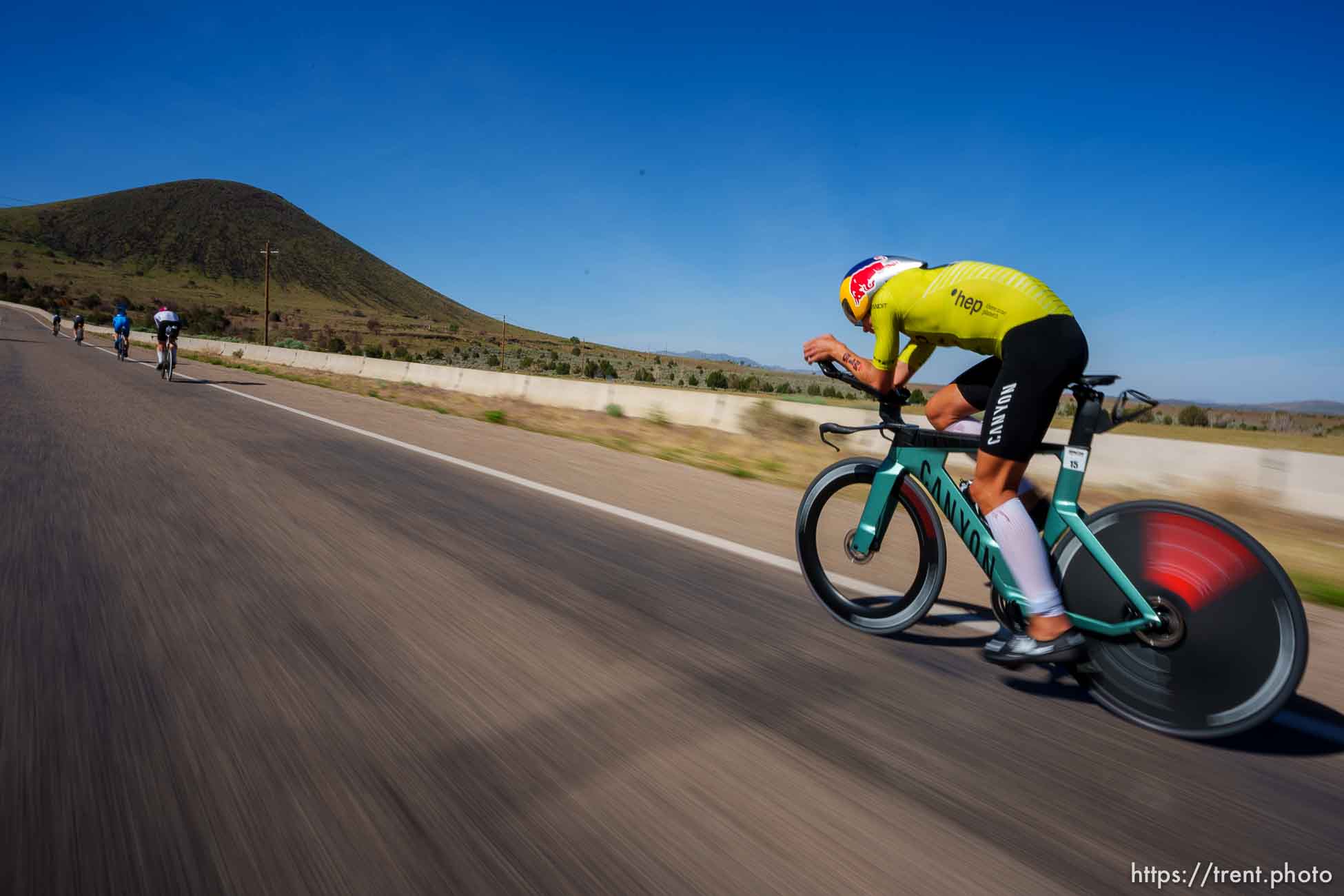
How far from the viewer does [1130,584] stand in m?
2.98

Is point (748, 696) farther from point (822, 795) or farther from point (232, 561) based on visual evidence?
point (232, 561)

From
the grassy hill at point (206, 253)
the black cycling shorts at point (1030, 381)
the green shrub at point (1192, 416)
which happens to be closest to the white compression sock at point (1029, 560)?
the black cycling shorts at point (1030, 381)

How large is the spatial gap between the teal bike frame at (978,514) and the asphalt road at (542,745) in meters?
0.43

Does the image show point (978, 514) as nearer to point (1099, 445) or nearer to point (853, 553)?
point (853, 553)

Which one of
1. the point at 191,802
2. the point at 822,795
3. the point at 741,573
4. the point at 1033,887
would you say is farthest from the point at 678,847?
the point at 741,573

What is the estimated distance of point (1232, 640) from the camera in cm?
278

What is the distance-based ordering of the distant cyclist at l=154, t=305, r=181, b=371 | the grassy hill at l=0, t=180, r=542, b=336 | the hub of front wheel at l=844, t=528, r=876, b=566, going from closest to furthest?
the hub of front wheel at l=844, t=528, r=876, b=566 → the distant cyclist at l=154, t=305, r=181, b=371 → the grassy hill at l=0, t=180, r=542, b=336

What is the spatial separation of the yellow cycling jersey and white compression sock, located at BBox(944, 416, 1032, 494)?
36 cm

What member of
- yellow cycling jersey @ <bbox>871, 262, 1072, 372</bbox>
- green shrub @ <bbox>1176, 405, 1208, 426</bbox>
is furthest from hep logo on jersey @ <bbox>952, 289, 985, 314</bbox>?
green shrub @ <bbox>1176, 405, 1208, 426</bbox>

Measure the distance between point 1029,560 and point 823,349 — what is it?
1317 mm

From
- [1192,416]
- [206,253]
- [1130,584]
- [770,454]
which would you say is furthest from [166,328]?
[206,253]

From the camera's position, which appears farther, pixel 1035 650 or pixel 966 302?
pixel 966 302

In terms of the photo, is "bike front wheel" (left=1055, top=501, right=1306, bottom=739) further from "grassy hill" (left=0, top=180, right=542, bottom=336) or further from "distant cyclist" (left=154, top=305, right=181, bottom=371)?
"grassy hill" (left=0, top=180, right=542, bottom=336)

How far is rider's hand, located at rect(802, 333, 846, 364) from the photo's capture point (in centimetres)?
362
